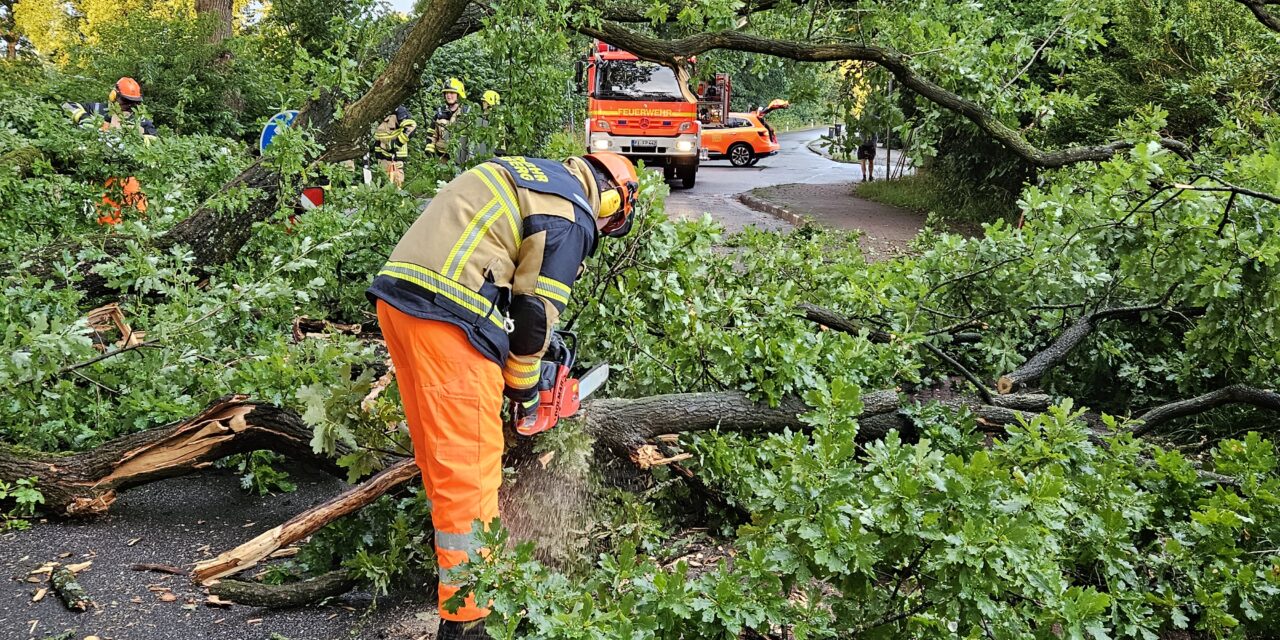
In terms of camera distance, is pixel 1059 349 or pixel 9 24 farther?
pixel 9 24

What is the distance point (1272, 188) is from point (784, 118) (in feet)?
129

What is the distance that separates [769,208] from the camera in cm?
1345

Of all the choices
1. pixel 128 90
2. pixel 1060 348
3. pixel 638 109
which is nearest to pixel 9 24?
pixel 638 109

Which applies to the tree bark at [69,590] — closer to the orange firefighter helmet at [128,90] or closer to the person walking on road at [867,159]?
the orange firefighter helmet at [128,90]

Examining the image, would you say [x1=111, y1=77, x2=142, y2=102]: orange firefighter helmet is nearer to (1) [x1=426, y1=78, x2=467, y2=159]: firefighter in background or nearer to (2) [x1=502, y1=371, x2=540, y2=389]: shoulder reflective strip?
(1) [x1=426, y1=78, x2=467, y2=159]: firefighter in background

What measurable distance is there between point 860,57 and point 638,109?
9.57 meters

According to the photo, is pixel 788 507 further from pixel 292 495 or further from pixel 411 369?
pixel 292 495

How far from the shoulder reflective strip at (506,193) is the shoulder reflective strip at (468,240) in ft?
0.10

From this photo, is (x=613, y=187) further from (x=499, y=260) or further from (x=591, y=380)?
(x=591, y=380)

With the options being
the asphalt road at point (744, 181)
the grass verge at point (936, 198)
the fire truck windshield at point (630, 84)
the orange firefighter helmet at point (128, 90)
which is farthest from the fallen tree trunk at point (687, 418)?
the fire truck windshield at point (630, 84)

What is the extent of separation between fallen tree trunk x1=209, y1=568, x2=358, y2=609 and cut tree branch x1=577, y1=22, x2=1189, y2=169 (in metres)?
3.66

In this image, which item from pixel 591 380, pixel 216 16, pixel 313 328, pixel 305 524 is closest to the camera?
pixel 305 524

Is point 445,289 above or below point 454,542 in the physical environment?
above

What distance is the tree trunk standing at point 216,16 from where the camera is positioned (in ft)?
37.2
